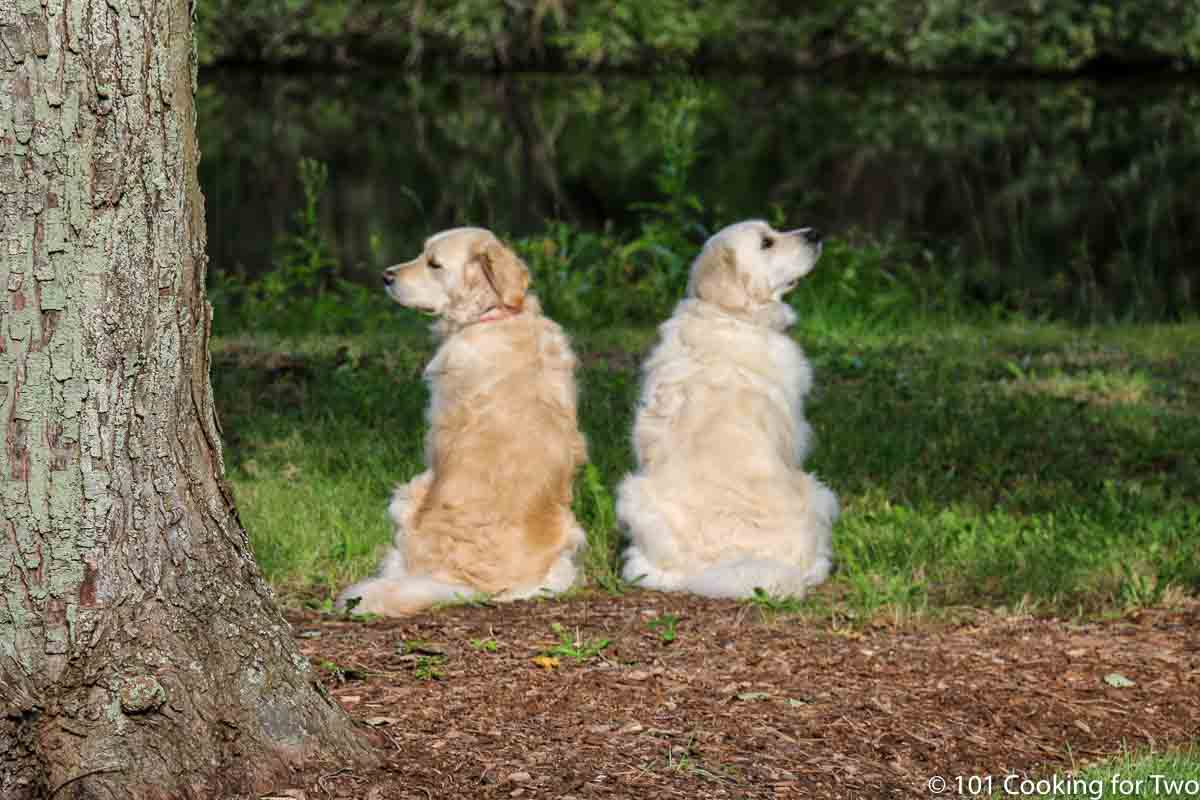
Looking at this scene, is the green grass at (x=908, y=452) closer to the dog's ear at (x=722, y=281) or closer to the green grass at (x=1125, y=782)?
the dog's ear at (x=722, y=281)

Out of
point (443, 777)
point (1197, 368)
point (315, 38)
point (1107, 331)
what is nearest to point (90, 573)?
point (443, 777)

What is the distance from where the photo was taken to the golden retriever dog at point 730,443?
21.7 ft

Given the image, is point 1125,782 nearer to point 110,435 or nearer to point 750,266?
point 110,435

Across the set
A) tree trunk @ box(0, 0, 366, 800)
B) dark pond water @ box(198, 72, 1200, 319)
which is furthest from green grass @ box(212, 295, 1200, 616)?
tree trunk @ box(0, 0, 366, 800)

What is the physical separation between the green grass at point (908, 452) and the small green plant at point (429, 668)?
4.89 feet

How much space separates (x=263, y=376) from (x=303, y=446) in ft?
6.14

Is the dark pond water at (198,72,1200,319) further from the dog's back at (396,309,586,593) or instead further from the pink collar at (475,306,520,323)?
the dog's back at (396,309,586,593)

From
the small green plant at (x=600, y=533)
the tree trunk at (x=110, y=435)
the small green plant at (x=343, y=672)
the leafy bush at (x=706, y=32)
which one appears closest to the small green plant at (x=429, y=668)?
the small green plant at (x=343, y=672)

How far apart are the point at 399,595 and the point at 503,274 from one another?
62.8 inches

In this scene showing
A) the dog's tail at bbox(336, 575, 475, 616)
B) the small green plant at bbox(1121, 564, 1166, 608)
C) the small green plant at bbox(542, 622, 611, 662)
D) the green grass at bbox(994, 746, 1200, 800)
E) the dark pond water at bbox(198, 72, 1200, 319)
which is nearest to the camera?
the green grass at bbox(994, 746, 1200, 800)

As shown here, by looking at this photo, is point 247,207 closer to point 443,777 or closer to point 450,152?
point 450,152

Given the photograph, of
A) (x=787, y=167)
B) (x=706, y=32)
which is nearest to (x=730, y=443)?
(x=787, y=167)

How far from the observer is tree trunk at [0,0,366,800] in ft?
12.0

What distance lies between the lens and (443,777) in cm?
411
